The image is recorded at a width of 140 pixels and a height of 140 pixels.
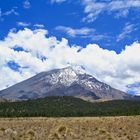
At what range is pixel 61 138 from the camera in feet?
162

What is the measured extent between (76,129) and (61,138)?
661 centimetres

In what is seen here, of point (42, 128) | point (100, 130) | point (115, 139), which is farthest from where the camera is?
point (42, 128)

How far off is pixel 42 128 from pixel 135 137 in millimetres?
13533

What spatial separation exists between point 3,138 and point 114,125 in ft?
53.2

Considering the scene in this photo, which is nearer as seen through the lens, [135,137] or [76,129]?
[135,137]

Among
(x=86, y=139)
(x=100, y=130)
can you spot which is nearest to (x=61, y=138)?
(x=86, y=139)

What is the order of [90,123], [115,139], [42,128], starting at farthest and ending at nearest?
[90,123], [42,128], [115,139]

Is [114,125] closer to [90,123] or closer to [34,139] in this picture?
[90,123]

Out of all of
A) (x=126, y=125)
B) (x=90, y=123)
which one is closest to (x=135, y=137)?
(x=126, y=125)

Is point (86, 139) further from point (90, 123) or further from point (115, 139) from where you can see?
point (90, 123)

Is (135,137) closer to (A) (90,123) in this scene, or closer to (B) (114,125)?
(B) (114,125)

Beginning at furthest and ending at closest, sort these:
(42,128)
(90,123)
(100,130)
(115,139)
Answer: (90,123) < (42,128) < (100,130) < (115,139)

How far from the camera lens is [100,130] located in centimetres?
5338

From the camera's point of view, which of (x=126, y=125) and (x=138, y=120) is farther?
(x=138, y=120)
